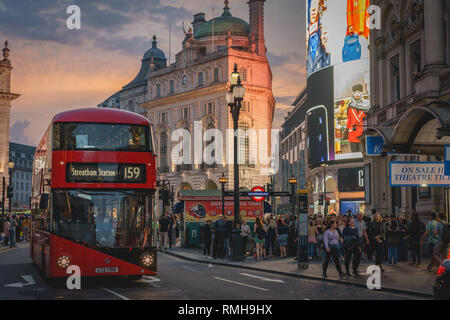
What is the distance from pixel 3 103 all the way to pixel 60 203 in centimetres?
6780

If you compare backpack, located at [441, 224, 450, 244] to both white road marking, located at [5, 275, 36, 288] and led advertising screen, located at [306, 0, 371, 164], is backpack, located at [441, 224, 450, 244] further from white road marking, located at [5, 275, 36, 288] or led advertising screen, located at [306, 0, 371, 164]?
led advertising screen, located at [306, 0, 371, 164]

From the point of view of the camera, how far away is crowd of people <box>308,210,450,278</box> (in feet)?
63.1

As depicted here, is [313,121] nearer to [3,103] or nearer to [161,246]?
[3,103]

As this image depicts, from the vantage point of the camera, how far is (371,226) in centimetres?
2344

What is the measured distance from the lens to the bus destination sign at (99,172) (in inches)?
605

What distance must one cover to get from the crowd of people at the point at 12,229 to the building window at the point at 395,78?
78.3 feet

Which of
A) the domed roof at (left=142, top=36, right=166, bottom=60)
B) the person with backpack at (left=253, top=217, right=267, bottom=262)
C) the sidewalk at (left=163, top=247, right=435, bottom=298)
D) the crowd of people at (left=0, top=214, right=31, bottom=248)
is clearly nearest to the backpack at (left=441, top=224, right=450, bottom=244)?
the sidewalk at (left=163, top=247, right=435, bottom=298)

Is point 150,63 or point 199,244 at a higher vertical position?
point 150,63

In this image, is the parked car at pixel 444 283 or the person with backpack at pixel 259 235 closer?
the parked car at pixel 444 283

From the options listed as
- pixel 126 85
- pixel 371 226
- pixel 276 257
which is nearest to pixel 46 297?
pixel 371 226

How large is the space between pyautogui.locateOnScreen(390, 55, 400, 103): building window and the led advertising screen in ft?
132

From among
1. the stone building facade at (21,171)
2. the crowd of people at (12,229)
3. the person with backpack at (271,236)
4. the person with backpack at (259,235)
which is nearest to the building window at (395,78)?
the person with backpack at (271,236)

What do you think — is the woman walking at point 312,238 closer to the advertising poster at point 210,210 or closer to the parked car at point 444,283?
the advertising poster at point 210,210

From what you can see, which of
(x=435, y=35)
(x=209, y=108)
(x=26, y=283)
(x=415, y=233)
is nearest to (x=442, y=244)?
(x=415, y=233)
